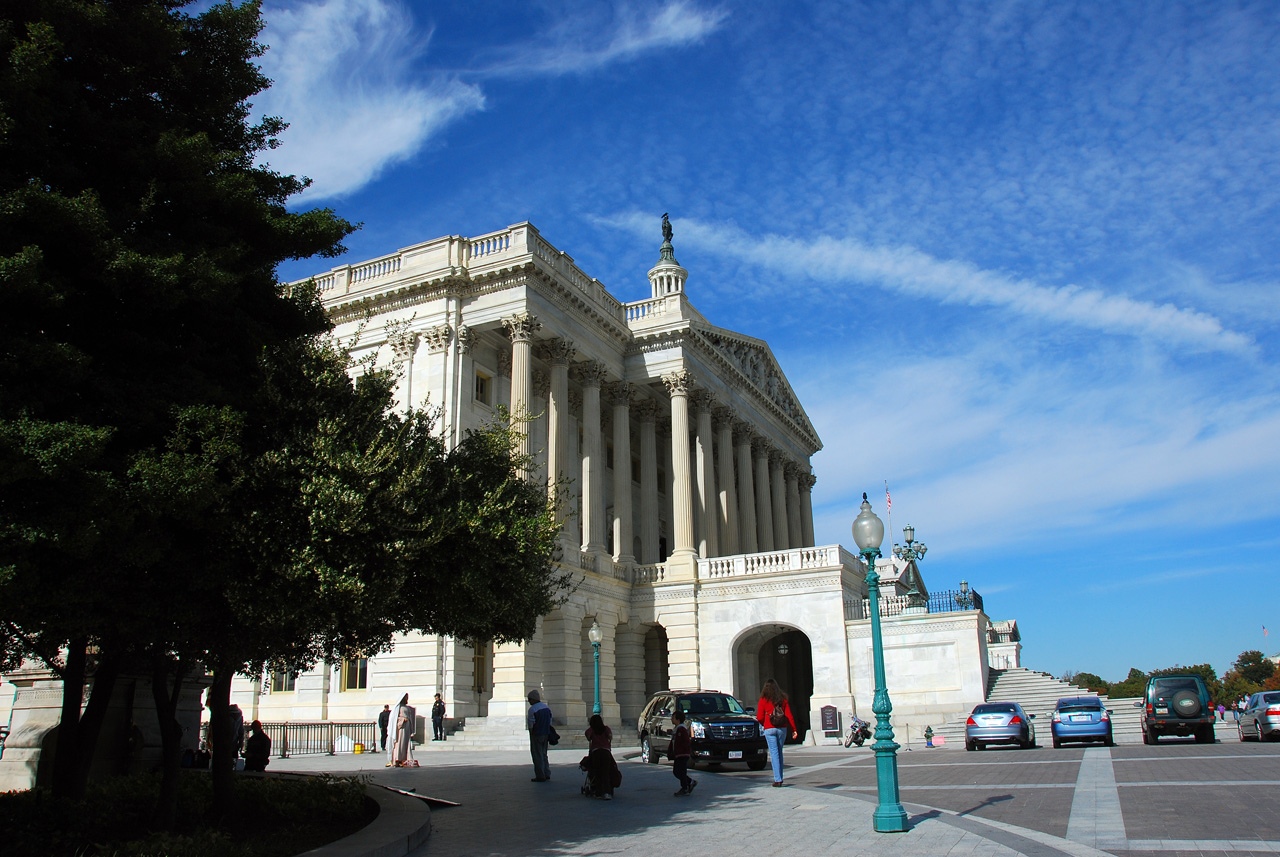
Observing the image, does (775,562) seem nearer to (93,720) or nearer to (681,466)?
(681,466)

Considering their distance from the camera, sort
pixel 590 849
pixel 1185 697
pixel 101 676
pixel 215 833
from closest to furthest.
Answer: pixel 215 833 → pixel 590 849 → pixel 101 676 → pixel 1185 697

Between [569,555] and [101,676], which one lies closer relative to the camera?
[101,676]

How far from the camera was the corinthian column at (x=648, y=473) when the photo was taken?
44.1 meters

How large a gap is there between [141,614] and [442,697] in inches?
828

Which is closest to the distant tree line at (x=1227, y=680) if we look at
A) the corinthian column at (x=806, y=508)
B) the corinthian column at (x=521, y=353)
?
the corinthian column at (x=806, y=508)

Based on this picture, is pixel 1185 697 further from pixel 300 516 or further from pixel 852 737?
pixel 300 516

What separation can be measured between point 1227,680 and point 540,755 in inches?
5772

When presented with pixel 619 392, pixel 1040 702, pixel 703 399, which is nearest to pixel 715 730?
pixel 1040 702

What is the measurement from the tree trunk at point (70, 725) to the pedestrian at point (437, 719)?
1757cm

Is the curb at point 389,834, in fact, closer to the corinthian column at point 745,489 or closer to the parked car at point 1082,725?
the parked car at point 1082,725

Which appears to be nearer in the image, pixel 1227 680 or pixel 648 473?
pixel 648 473

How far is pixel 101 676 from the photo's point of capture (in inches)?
475

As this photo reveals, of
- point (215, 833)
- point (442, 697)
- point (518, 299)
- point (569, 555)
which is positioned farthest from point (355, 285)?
point (215, 833)

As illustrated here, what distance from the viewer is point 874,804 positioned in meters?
14.0
